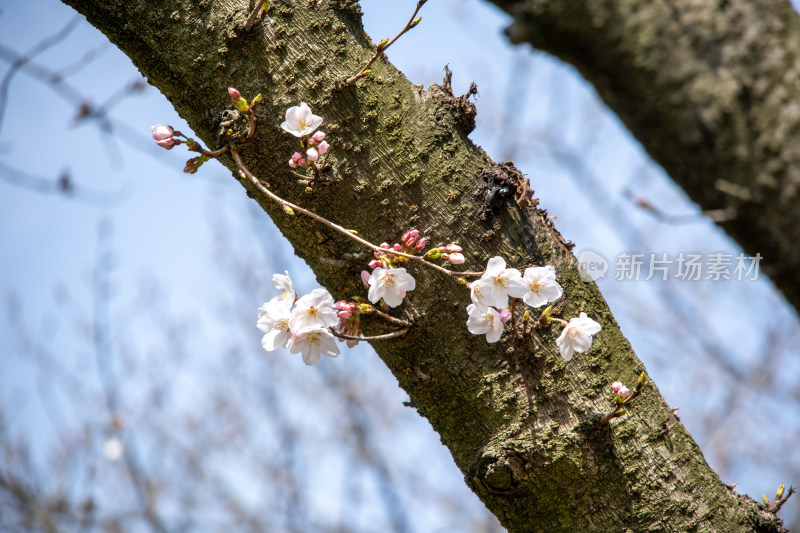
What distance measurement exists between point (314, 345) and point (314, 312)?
11cm

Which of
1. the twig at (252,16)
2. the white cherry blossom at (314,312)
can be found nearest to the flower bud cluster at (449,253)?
the white cherry blossom at (314,312)

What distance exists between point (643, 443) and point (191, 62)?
4.92ft

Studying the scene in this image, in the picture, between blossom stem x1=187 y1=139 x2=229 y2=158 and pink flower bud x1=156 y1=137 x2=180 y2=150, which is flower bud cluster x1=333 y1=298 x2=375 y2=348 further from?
pink flower bud x1=156 y1=137 x2=180 y2=150

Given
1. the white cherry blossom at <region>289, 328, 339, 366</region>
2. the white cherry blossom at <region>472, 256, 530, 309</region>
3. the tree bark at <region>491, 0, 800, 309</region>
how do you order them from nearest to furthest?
1. the tree bark at <region>491, 0, 800, 309</region>
2. the white cherry blossom at <region>472, 256, 530, 309</region>
3. the white cherry blossom at <region>289, 328, 339, 366</region>

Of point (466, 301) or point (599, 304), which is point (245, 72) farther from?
point (599, 304)

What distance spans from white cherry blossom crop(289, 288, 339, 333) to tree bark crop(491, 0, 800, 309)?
84 cm

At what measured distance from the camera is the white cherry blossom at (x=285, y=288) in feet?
5.01

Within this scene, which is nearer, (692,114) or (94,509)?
(692,114)

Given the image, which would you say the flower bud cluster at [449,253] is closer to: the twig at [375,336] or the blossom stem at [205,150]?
the twig at [375,336]

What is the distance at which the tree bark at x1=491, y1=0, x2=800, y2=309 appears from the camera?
2.50ft

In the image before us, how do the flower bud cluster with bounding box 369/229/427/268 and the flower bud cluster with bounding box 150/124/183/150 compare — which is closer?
the flower bud cluster with bounding box 369/229/427/268

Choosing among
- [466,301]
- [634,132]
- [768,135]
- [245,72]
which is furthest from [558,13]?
[245,72]

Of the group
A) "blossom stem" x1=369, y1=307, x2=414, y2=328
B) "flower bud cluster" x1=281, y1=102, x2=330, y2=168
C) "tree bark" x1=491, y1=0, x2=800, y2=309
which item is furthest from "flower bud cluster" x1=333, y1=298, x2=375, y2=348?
"tree bark" x1=491, y1=0, x2=800, y2=309

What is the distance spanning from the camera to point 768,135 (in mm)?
759
